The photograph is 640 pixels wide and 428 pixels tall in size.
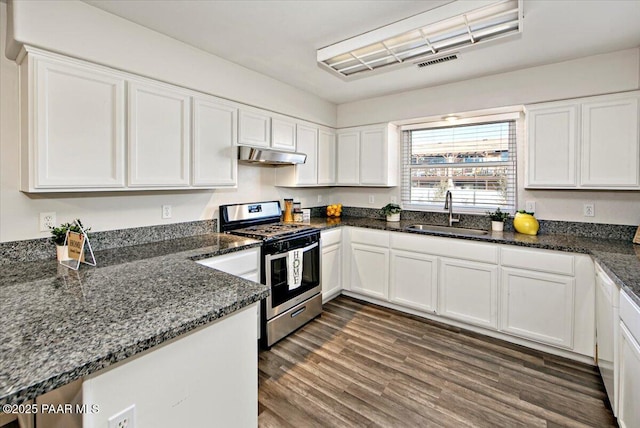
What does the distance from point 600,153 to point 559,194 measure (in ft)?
1.60

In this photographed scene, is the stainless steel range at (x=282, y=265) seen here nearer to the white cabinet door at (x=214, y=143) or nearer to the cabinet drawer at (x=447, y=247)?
the white cabinet door at (x=214, y=143)

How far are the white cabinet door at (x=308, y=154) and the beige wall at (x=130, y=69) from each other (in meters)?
0.43

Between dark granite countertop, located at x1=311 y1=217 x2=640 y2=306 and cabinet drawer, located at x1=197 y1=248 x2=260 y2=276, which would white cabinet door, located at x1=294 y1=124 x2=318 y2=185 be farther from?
cabinet drawer, located at x1=197 y1=248 x2=260 y2=276

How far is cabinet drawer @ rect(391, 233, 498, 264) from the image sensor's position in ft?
9.04

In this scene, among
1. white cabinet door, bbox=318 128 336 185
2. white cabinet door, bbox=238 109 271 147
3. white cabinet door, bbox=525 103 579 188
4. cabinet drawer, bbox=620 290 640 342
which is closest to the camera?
cabinet drawer, bbox=620 290 640 342

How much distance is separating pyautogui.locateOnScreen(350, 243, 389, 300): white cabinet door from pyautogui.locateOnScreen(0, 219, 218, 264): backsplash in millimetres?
1623

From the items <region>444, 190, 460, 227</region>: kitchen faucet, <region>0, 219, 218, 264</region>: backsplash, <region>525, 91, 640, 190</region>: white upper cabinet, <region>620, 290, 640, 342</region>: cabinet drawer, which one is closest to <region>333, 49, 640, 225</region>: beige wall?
<region>525, 91, 640, 190</region>: white upper cabinet

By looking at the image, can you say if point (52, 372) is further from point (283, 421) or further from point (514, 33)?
point (514, 33)

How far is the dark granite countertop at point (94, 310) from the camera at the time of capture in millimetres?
812

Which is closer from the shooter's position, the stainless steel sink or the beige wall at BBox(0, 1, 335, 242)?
the beige wall at BBox(0, 1, 335, 242)

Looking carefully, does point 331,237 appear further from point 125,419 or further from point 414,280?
point 125,419

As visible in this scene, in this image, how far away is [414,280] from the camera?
10.5 feet

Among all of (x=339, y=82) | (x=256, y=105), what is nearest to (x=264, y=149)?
(x=256, y=105)

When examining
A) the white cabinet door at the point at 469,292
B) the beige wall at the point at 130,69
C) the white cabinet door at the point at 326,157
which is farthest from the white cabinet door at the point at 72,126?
the white cabinet door at the point at 469,292
